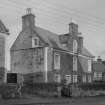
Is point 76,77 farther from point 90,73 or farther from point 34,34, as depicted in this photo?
point 34,34

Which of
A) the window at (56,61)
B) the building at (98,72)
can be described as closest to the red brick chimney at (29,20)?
the window at (56,61)

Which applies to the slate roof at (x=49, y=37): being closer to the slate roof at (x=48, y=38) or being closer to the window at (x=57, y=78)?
the slate roof at (x=48, y=38)

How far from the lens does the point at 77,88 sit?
33.1m

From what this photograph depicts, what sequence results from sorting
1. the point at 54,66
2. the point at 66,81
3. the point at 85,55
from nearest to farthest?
1. the point at 54,66
2. the point at 66,81
3. the point at 85,55

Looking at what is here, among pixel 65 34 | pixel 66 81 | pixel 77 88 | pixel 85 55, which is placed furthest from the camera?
pixel 85 55

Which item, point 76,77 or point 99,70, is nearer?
point 76,77

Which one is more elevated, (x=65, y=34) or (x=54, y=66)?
(x=65, y=34)

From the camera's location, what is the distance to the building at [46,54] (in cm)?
3638

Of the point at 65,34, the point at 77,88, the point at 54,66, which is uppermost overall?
the point at 65,34

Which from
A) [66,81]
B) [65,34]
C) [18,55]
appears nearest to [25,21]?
[18,55]

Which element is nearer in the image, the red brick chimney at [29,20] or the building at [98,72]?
the red brick chimney at [29,20]

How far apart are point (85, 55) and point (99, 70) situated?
2406 centimetres

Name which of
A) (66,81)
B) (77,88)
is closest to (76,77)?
(66,81)

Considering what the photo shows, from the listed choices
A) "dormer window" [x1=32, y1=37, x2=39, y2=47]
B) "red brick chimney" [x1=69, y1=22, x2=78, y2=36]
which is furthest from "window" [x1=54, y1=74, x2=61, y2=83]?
"red brick chimney" [x1=69, y1=22, x2=78, y2=36]
